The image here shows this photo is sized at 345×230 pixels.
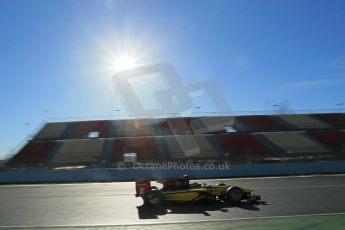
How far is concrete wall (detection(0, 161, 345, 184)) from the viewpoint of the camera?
30.3 metres

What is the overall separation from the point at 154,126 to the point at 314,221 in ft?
119

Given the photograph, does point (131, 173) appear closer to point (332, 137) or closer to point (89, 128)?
point (89, 128)

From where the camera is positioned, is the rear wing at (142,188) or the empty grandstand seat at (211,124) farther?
the empty grandstand seat at (211,124)

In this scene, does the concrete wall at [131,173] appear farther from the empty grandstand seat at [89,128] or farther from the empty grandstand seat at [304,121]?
the empty grandstand seat at [304,121]

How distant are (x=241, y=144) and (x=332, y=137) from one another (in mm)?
9482

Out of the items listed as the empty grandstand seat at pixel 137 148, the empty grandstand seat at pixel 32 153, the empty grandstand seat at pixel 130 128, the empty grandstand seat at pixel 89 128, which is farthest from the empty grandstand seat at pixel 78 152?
the empty grandstand seat at pixel 130 128

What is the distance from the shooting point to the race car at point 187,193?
13695 mm

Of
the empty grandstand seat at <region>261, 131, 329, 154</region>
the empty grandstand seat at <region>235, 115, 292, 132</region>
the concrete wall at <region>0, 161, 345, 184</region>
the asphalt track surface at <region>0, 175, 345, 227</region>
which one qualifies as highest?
the empty grandstand seat at <region>235, 115, 292, 132</region>

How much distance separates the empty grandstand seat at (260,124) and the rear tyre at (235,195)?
31939mm

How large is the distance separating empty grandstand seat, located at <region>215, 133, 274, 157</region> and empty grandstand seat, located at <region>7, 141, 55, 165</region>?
16.1m

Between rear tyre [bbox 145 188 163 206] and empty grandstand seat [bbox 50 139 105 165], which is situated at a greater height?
empty grandstand seat [bbox 50 139 105 165]

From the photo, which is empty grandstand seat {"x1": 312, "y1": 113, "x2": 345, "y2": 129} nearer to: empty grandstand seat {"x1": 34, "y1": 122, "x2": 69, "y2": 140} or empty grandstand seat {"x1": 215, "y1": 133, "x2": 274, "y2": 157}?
empty grandstand seat {"x1": 215, "y1": 133, "x2": 274, "y2": 157}

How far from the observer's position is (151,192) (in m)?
13.8

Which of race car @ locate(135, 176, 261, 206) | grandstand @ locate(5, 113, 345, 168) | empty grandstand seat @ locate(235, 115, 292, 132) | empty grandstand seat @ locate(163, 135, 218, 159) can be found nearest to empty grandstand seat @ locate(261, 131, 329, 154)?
grandstand @ locate(5, 113, 345, 168)
